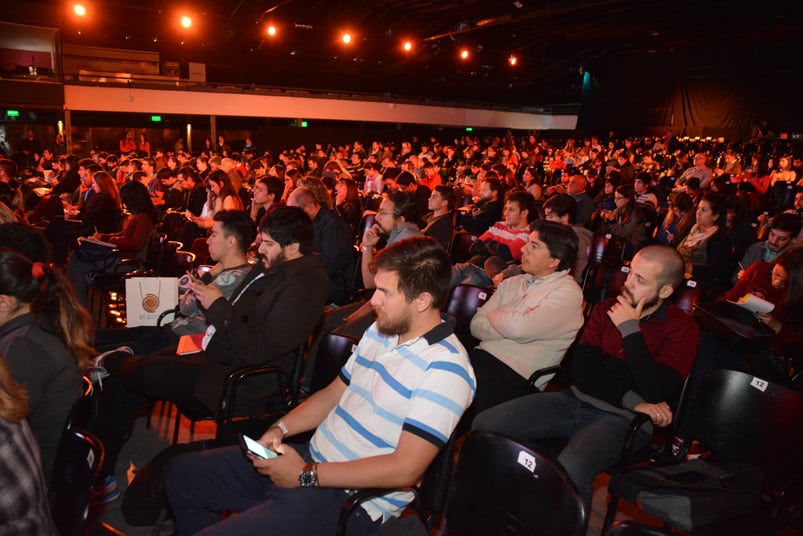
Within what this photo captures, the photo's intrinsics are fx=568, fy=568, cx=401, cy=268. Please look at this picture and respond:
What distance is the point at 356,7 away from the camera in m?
21.3

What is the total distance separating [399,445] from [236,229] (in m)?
2.01

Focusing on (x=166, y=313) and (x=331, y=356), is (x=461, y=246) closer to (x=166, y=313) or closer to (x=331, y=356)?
(x=166, y=313)

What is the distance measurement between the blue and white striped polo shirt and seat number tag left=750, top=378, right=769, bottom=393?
1295 mm

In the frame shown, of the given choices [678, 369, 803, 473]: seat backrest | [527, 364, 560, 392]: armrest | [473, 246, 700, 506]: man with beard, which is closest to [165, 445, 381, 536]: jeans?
[473, 246, 700, 506]: man with beard

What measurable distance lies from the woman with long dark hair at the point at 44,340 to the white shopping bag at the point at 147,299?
1322mm

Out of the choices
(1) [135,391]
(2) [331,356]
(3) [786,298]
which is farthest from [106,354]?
(3) [786,298]

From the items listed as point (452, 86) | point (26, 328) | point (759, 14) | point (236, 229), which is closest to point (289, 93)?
point (452, 86)

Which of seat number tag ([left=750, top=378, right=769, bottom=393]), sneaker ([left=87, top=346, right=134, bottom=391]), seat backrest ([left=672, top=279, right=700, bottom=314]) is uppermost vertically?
seat backrest ([left=672, top=279, right=700, bottom=314])

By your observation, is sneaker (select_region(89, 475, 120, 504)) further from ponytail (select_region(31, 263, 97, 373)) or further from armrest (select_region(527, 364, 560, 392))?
armrest (select_region(527, 364, 560, 392))

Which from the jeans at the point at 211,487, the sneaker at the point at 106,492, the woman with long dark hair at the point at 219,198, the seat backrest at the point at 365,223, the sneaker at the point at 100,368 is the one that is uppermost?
the woman with long dark hair at the point at 219,198

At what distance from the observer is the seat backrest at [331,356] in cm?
261

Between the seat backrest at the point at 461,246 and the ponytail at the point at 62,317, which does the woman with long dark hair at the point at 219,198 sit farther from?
the ponytail at the point at 62,317

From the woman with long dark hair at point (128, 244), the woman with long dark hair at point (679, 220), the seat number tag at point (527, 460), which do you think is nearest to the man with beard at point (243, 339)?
the seat number tag at point (527, 460)

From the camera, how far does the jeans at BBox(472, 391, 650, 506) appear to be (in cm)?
234
